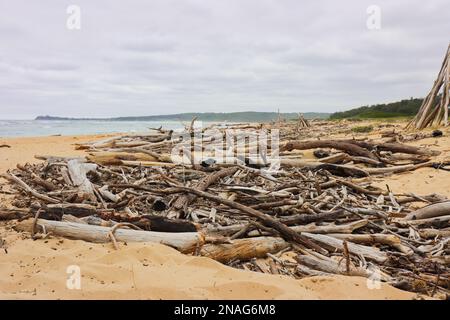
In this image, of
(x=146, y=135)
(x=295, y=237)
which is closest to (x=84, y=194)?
(x=295, y=237)

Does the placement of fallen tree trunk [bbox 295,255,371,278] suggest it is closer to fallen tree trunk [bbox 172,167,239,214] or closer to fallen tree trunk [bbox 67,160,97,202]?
fallen tree trunk [bbox 172,167,239,214]

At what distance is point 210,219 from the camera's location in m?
4.54

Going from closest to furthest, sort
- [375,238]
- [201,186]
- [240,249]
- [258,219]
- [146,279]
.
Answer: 1. [146,279]
2. [240,249]
3. [375,238]
4. [258,219]
5. [201,186]

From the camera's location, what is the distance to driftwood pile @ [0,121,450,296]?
3605mm

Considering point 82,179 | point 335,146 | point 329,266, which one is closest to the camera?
point 329,266

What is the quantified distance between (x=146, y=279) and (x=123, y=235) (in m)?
0.94

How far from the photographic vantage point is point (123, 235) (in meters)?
3.91

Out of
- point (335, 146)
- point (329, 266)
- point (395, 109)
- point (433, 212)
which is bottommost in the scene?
point (329, 266)

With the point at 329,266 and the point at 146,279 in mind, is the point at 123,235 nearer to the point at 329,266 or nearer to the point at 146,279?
the point at 146,279

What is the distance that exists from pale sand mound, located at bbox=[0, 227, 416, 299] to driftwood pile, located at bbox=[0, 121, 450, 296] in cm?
25

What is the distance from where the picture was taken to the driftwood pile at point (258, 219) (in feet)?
11.8

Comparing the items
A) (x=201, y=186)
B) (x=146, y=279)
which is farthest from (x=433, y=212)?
(x=146, y=279)

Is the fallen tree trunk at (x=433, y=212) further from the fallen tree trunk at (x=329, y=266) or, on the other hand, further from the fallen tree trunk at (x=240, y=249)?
the fallen tree trunk at (x=240, y=249)
